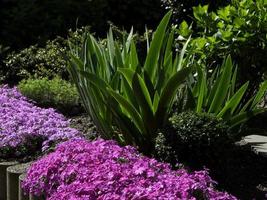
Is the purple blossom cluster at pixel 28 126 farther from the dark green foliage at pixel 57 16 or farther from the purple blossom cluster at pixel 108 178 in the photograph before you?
the dark green foliage at pixel 57 16

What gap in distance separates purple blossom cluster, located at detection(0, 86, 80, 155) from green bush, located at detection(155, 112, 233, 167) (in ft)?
3.88

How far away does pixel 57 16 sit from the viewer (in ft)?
40.5

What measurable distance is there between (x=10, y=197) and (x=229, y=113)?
77.5 inches

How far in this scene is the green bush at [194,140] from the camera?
15.4ft

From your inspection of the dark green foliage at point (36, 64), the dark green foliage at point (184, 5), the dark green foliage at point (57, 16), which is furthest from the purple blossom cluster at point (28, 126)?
the dark green foliage at point (57, 16)

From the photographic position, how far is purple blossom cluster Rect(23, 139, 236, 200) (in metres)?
3.60

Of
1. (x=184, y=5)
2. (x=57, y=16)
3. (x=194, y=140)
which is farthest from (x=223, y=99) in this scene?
(x=57, y=16)

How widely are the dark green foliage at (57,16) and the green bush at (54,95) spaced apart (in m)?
3.44

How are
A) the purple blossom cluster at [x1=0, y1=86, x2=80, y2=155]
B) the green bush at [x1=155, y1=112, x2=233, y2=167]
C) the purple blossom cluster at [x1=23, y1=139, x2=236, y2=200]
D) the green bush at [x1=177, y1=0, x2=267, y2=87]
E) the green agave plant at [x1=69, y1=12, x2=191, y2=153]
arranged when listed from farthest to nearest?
the green bush at [x1=177, y1=0, x2=267, y2=87] → the purple blossom cluster at [x1=0, y1=86, x2=80, y2=155] → the green agave plant at [x1=69, y1=12, x2=191, y2=153] → the green bush at [x1=155, y1=112, x2=233, y2=167] → the purple blossom cluster at [x1=23, y1=139, x2=236, y2=200]

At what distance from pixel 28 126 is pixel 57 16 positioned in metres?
6.62

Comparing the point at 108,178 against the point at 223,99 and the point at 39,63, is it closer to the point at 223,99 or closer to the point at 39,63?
the point at 223,99

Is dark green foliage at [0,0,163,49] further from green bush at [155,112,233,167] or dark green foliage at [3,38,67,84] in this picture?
green bush at [155,112,233,167]

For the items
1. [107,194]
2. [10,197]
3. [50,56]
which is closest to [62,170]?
[107,194]

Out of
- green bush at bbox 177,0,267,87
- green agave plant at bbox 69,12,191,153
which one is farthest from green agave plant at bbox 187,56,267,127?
green bush at bbox 177,0,267,87
